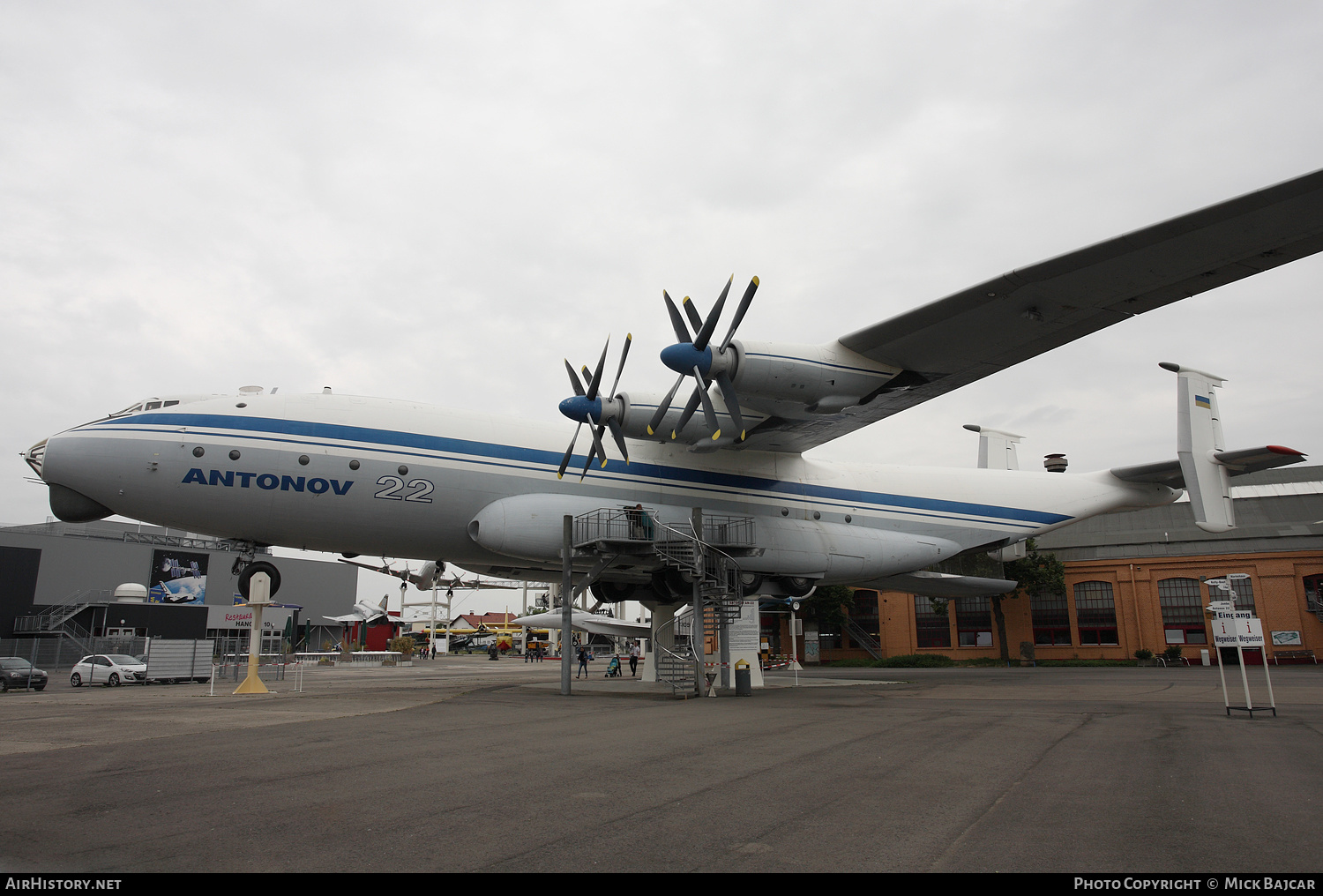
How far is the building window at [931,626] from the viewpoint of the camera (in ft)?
158

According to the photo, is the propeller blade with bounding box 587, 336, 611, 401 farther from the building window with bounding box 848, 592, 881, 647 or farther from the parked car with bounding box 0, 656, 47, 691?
the building window with bounding box 848, 592, 881, 647

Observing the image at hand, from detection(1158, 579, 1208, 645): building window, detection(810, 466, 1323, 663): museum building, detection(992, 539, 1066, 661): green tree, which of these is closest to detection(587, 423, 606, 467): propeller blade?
detection(810, 466, 1323, 663): museum building

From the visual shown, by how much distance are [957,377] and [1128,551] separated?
35.8 m

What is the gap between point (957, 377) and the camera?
1902 cm

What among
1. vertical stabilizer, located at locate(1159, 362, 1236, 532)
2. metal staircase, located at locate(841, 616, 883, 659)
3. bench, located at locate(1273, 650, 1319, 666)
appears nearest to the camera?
vertical stabilizer, located at locate(1159, 362, 1236, 532)

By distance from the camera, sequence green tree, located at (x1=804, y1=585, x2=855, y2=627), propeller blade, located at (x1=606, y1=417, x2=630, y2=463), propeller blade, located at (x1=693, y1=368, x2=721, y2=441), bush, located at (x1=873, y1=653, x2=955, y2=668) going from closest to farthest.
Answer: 1. propeller blade, located at (x1=693, y1=368, x2=721, y2=441)
2. propeller blade, located at (x1=606, y1=417, x2=630, y2=463)
3. bush, located at (x1=873, y1=653, x2=955, y2=668)
4. green tree, located at (x1=804, y1=585, x2=855, y2=627)

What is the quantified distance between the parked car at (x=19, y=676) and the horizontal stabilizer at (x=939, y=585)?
91.1 feet

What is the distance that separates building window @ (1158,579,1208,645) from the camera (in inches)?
1677

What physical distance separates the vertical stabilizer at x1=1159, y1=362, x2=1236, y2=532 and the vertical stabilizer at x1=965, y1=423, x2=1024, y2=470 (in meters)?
7.18

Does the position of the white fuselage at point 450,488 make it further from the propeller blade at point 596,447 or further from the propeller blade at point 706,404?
the propeller blade at point 706,404

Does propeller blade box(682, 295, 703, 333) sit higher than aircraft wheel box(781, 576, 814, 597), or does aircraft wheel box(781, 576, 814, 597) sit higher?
propeller blade box(682, 295, 703, 333)

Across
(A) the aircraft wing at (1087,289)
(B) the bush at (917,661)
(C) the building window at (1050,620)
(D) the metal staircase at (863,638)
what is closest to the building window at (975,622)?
(B) the bush at (917,661)

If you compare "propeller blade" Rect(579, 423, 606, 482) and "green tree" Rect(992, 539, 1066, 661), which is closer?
"propeller blade" Rect(579, 423, 606, 482)
